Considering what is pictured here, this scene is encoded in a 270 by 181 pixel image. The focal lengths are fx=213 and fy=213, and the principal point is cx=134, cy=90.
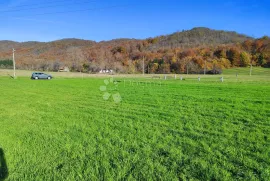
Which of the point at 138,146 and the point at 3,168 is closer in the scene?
the point at 3,168

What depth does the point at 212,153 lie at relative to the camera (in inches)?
162

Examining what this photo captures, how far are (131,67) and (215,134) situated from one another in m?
73.9

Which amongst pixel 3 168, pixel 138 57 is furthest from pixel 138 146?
pixel 138 57

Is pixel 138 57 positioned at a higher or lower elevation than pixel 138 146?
higher

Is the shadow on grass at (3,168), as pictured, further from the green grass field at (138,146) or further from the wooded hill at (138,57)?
the wooded hill at (138,57)

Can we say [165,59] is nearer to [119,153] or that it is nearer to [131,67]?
[131,67]

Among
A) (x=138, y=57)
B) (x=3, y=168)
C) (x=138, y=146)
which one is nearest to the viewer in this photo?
(x=3, y=168)

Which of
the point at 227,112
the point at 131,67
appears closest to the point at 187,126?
the point at 227,112

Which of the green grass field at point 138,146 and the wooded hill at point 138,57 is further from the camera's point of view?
the wooded hill at point 138,57

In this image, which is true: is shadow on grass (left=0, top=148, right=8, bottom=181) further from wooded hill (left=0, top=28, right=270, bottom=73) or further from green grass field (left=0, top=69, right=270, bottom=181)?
wooded hill (left=0, top=28, right=270, bottom=73)

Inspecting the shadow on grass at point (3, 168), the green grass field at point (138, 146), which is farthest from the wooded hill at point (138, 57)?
the shadow on grass at point (3, 168)

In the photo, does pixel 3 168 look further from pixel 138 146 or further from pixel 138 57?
pixel 138 57

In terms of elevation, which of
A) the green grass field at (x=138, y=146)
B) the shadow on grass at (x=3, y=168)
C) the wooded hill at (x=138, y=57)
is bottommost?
the shadow on grass at (x=3, y=168)

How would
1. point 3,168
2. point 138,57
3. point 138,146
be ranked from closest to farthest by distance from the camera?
point 3,168
point 138,146
point 138,57
